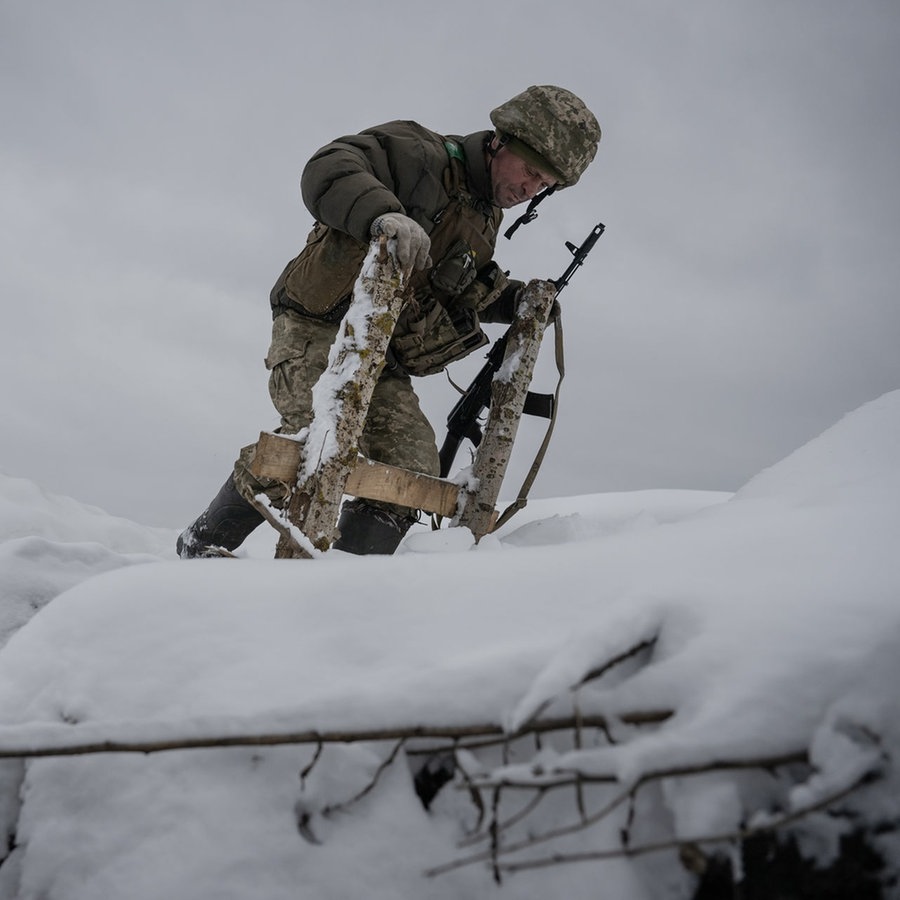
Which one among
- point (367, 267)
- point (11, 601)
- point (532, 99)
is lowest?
point (11, 601)

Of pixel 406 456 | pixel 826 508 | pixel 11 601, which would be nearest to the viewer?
pixel 826 508

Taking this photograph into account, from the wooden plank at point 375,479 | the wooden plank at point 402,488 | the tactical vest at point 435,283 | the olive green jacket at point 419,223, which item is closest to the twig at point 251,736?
the wooden plank at point 375,479

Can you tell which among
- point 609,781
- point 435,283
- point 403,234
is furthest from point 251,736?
point 435,283

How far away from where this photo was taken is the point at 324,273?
306 centimetres

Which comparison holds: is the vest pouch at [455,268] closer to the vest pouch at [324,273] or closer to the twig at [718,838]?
the vest pouch at [324,273]

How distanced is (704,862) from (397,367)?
296 cm

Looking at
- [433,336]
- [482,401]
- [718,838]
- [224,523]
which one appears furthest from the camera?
[482,401]

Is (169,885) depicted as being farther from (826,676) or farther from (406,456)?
(406,456)

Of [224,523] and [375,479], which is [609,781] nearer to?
[375,479]

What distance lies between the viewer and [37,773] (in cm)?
95

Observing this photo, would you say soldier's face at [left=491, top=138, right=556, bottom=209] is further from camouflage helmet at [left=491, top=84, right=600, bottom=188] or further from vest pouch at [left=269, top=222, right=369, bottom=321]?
vest pouch at [left=269, top=222, right=369, bottom=321]

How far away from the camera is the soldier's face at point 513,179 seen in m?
3.17

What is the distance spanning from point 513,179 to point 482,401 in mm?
1230

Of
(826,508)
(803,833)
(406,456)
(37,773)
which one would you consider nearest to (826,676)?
(803,833)
